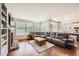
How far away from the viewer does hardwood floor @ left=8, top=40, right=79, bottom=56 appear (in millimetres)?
2284

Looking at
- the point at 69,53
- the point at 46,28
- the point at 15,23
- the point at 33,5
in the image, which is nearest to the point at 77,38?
the point at 69,53

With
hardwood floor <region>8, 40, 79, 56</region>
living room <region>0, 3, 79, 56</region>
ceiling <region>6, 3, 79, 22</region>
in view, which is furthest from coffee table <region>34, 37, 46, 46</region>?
ceiling <region>6, 3, 79, 22</region>

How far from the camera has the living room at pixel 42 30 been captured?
7.31ft

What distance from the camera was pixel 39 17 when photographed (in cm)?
227

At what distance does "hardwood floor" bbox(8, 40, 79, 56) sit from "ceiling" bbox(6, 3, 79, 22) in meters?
0.69

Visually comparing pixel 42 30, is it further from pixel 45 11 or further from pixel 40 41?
pixel 45 11

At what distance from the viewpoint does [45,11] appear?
225cm

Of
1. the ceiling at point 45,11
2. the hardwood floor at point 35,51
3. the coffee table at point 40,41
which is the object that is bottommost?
the hardwood floor at point 35,51

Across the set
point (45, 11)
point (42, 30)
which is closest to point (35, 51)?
point (42, 30)

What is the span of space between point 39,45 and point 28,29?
50 cm

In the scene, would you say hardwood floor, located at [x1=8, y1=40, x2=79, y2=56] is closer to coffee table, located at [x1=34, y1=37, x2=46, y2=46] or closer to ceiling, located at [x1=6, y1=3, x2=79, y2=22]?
coffee table, located at [x1=34, y1=37, x2=46, y2=46]

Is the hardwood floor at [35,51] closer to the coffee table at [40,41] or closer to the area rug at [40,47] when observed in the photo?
the area rug at [40,47]

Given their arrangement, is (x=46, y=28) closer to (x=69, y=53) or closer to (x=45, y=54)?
(x=45, y=54)

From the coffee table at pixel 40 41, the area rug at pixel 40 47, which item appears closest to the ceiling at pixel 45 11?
the coffee table at pixel 40 41
